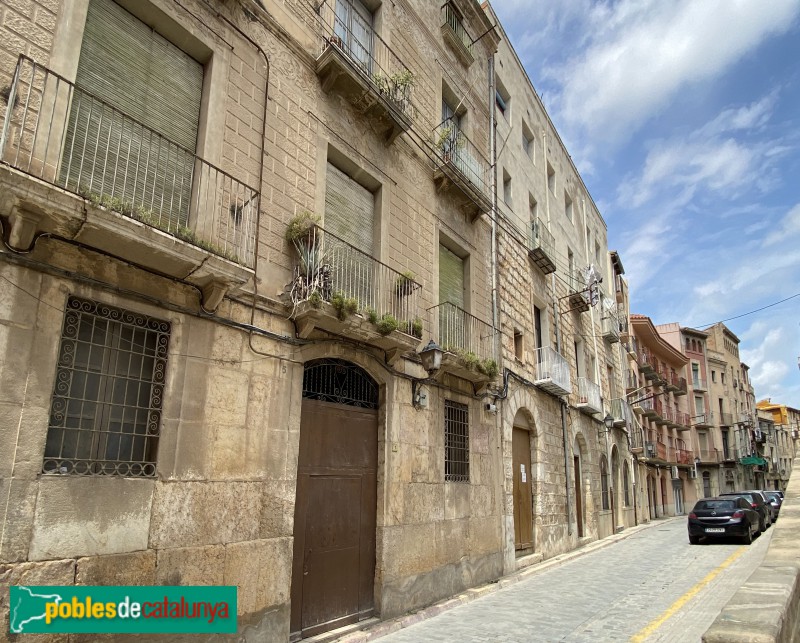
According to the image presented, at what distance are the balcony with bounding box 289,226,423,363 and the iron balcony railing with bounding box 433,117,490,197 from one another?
301 centimetres

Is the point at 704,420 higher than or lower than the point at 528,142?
lower

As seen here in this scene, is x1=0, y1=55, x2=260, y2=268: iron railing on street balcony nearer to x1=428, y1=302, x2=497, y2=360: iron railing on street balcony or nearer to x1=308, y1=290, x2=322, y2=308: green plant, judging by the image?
x1=308, y1=290, x2=322, y2=308: green plant

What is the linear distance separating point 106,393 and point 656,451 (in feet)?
105

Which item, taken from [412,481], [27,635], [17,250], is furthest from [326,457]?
[17,250]

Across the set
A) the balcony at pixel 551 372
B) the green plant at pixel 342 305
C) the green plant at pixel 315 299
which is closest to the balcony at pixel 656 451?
the balcony at pixel 551 372

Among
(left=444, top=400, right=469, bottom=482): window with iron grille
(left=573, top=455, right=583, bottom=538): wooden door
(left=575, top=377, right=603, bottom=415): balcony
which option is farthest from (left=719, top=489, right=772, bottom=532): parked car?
(left=444, top=400, right=469, bottom=482): window with iron grille

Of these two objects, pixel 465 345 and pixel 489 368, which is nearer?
pixel 489 368

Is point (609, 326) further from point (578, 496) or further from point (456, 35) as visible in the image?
point (456, 35)

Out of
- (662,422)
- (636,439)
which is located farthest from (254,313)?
(662,422)

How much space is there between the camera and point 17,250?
429cm

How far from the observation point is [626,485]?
22.9 meters

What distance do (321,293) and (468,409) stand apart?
15.5 ft

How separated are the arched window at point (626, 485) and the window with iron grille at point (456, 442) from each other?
48.8 ft

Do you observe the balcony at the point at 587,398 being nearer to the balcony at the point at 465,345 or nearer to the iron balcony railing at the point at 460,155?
the balcony at the point at 465,345
